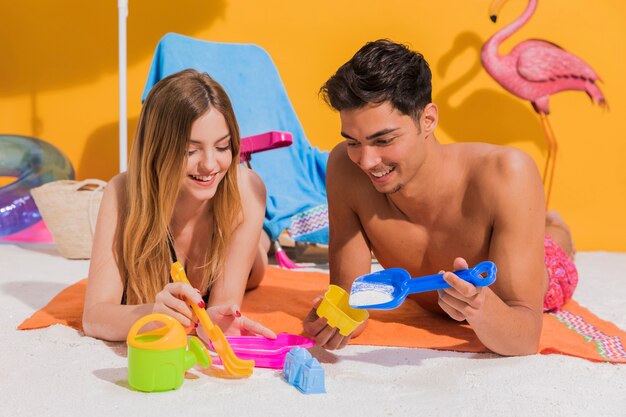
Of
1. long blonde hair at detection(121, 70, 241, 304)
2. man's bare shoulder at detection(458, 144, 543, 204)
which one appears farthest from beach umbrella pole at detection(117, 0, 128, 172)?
man's bare shoulder at detection(458, 144, 543, 204)

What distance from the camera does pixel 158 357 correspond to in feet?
5.07

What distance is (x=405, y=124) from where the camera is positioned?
1840mm

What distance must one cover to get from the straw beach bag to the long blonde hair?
132 cm

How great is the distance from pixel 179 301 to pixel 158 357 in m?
0.17

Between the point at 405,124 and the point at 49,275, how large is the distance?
175 centimetres

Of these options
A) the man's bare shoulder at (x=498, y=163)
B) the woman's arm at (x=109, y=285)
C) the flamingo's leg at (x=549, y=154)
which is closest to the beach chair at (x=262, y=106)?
→ the flamingo's leg at (x=549, y=154)

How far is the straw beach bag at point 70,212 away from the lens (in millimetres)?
3346

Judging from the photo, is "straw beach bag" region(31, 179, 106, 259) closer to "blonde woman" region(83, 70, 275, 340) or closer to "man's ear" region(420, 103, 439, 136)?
"blonde woman" region(83, 70, 275, 340)

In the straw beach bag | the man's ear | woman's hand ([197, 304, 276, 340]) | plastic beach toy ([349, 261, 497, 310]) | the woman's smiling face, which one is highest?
the man's ear

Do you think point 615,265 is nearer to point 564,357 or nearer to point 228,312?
point 564,357

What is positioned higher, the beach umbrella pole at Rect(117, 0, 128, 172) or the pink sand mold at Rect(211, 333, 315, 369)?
the beach umbrella pole at Rect(117, 0, 128, 172)

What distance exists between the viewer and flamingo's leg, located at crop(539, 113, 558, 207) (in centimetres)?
402

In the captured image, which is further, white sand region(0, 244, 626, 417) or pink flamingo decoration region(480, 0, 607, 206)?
pink flamingo decoration region(480, 0, 607, 206)

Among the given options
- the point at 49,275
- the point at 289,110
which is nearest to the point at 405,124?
the point at 49,275
